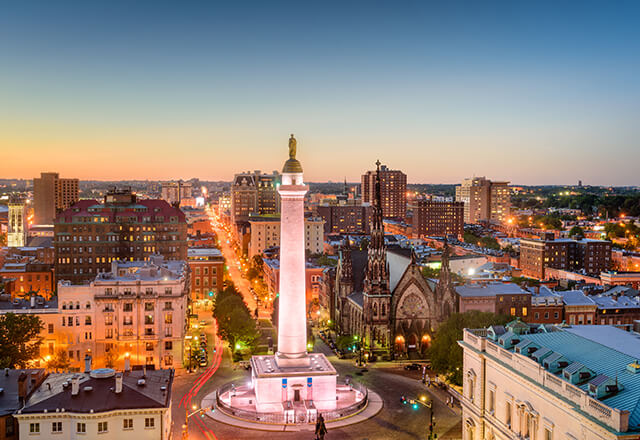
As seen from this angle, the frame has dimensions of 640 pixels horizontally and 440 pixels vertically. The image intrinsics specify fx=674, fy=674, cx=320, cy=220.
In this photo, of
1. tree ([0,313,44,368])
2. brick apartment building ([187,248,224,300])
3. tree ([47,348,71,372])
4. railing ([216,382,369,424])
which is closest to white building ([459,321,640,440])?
railing ([216,382,369,424])

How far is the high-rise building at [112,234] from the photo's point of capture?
453 ft

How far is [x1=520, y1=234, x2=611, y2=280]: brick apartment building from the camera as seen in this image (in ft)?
628

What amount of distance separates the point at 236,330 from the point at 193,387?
15133 mm

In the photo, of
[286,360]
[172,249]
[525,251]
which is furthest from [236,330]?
[525,251]

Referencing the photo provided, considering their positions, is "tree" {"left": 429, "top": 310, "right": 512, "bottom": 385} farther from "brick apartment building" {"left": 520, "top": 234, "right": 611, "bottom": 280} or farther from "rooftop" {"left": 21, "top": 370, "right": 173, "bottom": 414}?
"brick apartment building" {"left": 520, "top": 234, "right": 611, "bottom": 280}

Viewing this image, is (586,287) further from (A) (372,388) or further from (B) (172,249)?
(B) (172,249)

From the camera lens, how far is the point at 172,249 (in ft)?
481

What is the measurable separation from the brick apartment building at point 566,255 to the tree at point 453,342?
104629mm

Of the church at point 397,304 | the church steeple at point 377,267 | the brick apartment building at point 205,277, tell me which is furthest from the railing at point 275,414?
the brick apartment building at point 205,277

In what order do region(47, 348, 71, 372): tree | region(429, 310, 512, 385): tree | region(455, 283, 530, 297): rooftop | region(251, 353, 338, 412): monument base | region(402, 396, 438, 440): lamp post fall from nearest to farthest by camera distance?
1. region(402, 396, 438, 440): lamp post
2. region(251, 353, 338, 412): monument base
3. region(429, 310, 512, 385): tree
4. region(47, 348, 71, 372): tree
5. region(455, 283, 530, 297): rooftop

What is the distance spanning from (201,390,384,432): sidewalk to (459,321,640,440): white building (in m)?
14.1

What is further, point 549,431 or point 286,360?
point 286,360

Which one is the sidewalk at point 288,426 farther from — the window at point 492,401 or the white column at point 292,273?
the window at point 492,401

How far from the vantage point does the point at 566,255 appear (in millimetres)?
193500
